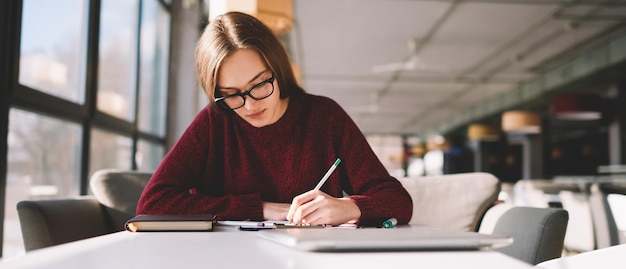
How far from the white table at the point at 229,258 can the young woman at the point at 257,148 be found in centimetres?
60

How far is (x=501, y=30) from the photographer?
6.98 metres

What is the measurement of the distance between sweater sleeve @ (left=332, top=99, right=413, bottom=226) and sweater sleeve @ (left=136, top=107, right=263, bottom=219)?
287mm

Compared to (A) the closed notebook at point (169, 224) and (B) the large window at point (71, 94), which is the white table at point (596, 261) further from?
(B) the large window at point (71, 94)

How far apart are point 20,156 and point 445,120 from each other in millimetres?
15188

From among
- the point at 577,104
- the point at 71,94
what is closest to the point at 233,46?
the point at 71,94

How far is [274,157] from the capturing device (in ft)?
5.47

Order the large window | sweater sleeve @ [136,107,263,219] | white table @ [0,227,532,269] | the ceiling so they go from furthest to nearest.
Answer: the ceiling → the large window → sweater sleeve @ [136,107,263,219] → white table @ [0,227,532,269]

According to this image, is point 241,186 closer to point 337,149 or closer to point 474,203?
point 337,149

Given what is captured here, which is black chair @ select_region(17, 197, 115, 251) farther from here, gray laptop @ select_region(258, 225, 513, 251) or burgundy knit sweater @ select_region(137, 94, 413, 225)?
gray laptop @ select_region(258, 225, 513, 251)

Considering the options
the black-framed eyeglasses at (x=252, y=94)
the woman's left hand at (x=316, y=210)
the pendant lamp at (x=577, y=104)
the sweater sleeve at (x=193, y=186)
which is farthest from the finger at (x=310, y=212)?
the pendant lamp at (x=577, y=104)

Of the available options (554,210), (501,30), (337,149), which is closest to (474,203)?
(554,210)

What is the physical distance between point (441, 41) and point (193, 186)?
6.38 metres

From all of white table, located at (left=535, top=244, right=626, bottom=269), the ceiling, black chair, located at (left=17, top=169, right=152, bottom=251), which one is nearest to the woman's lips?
black chair, located at (left=17, top=169, right=152, bottom=251)

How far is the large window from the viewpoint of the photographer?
2.46 m
